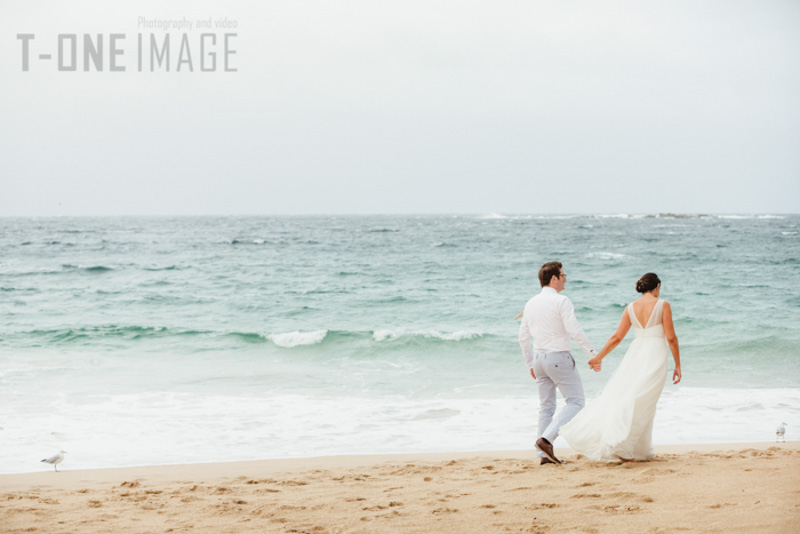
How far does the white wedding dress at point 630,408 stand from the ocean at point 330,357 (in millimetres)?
1574

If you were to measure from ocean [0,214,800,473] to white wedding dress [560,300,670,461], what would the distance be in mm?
1574

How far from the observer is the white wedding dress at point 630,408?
516cm

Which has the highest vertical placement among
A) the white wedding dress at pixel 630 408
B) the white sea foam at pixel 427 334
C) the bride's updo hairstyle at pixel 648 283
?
the bride's updo hairstyle at pixel 648 283

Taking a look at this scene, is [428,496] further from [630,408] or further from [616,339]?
[616,339]

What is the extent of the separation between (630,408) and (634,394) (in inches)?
4.5

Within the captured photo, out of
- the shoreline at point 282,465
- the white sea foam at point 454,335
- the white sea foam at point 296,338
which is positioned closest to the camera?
the shoreline at point 282,465

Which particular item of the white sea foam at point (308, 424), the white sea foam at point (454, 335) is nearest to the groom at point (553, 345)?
the white sea foam at point (308, 424)

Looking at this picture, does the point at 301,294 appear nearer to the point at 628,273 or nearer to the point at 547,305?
the point at 628,273

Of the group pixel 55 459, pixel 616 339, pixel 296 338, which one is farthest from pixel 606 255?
pixel 55 459

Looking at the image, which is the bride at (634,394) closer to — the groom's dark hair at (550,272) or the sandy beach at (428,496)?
the sandy beach at (428,496)

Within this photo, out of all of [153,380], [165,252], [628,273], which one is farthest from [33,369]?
[165,252]

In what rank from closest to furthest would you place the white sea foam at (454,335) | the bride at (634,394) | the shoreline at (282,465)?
the bride at (634,394) → the shoreline at (282,465) → the white sea foam at (454,335)

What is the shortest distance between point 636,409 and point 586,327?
10.8 meters

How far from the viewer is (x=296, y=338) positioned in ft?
45.9
